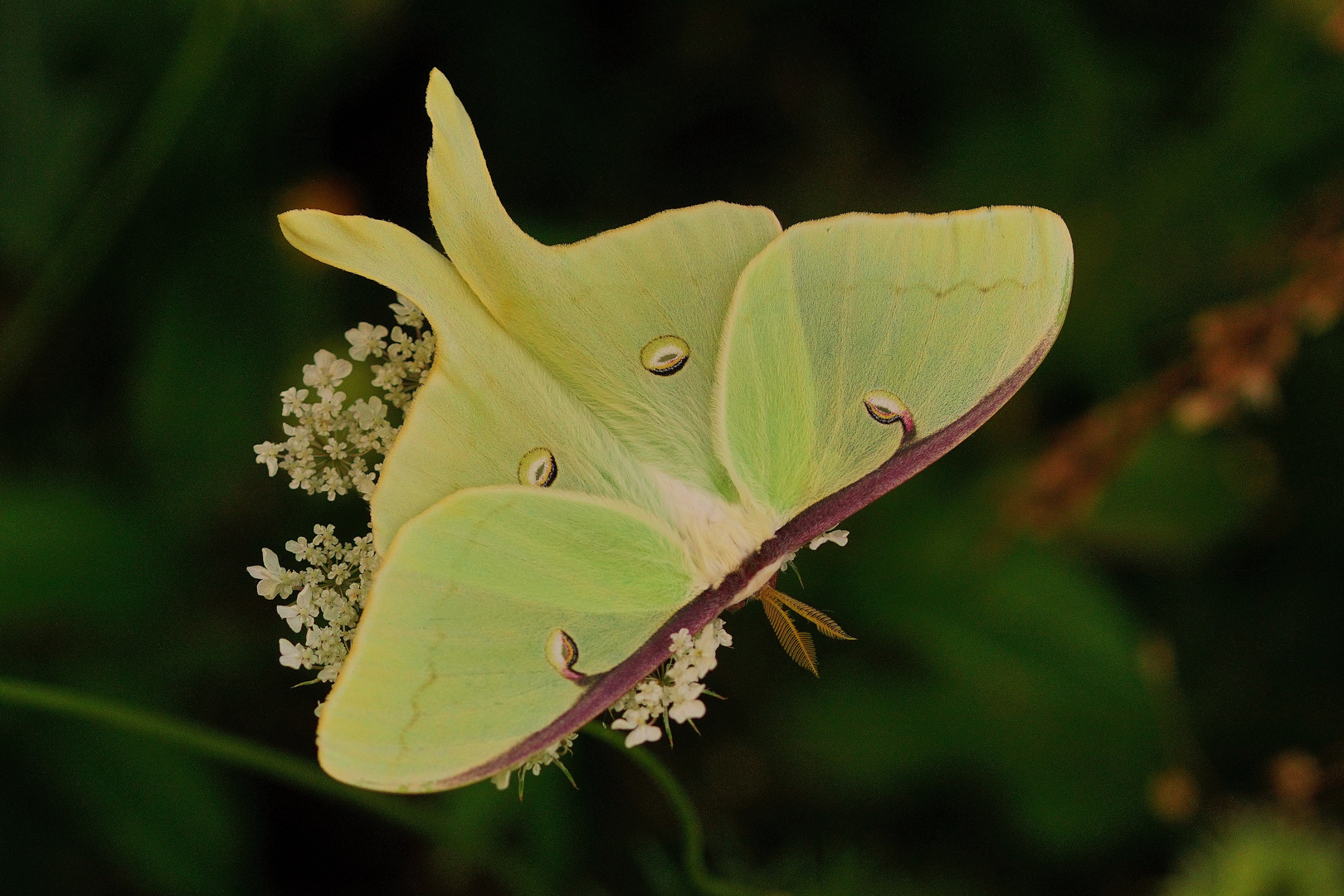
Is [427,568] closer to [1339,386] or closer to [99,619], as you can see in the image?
[99,619]

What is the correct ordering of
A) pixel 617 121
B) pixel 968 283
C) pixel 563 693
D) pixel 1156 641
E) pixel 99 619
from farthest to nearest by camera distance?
pixel 617 121 → pixel 1156 641 → pixel 99 619 → pixel 968 283 → pixel 563 693

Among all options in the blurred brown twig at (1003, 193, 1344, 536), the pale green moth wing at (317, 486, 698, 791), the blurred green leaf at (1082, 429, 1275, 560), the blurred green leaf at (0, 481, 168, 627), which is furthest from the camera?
the blurred green leaf at (1082, 429, 1275, 560)

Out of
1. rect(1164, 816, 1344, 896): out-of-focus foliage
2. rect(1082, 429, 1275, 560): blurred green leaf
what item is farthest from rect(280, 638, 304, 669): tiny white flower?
rect(1082, 429, 1275, 560): blurred green leaf

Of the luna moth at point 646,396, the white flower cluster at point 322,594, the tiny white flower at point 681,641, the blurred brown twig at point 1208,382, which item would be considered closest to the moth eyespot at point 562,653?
the luna moth at point 646,396

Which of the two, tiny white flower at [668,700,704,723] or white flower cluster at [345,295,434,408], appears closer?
tiny white flower at [668,700,704,723]

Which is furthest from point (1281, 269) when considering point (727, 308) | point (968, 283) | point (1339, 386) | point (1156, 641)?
point (727, 308)

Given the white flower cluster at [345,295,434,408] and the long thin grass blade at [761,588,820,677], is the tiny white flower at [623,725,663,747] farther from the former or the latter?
the white flower cluster at [345,295,434,408]
